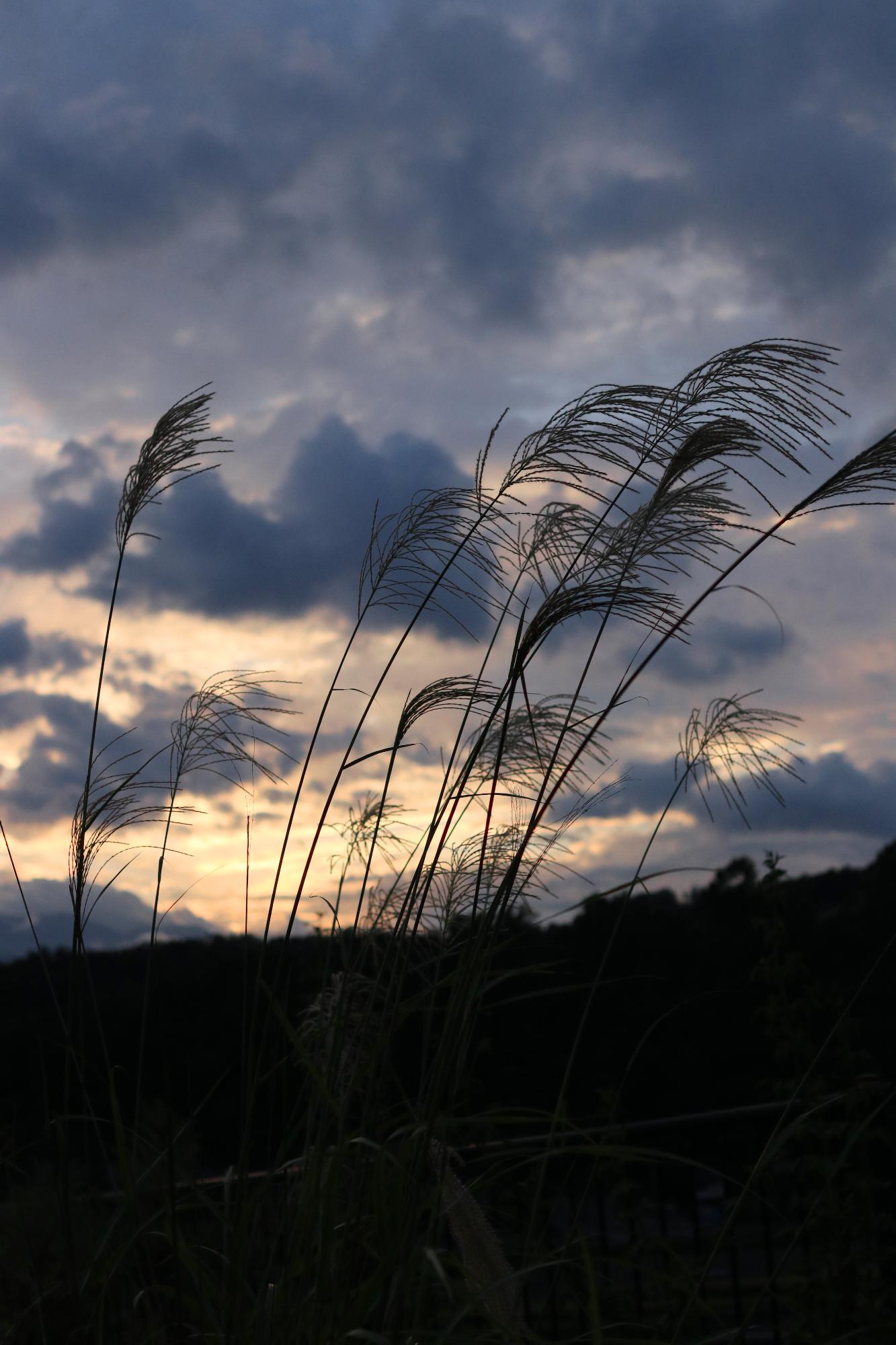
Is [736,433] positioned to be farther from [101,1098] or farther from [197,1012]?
[197,1012]

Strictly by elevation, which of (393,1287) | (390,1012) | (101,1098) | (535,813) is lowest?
(393,1287)

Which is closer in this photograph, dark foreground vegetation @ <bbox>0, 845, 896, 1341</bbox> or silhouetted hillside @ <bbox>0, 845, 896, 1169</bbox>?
dark foreground vegetation @ <bbox>0, 845, 896, 1341</bbox>

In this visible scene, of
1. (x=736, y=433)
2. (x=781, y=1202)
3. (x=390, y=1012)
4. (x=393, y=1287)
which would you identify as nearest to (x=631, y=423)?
(x=736, y=433)

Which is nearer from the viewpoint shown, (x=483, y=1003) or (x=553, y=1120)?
(x=553, y=1120)

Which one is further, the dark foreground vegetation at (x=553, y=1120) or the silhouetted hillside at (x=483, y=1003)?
the silhouetted hillside at (x=483, y=1003)

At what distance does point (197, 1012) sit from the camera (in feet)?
10.0

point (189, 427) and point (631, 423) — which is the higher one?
point (189, 427)

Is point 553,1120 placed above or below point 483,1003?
below

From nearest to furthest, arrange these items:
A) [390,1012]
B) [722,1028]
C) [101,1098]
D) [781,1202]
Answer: [390,1012]
[101,1098]
[781,1202]
[722,1028]

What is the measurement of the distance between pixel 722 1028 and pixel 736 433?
38.2ft

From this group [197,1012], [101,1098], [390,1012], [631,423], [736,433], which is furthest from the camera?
[197,1012]

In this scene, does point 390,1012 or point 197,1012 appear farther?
point 197,1012

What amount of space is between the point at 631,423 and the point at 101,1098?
1399 mm

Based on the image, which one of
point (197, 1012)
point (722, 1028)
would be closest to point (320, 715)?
point (197, 1012)
